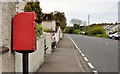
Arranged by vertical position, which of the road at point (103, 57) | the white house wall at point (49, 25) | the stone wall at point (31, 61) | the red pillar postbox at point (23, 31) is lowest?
the road at point (103, 57)

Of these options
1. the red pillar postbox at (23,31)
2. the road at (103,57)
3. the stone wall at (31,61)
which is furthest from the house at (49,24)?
the red pillar postbox at (23,31)

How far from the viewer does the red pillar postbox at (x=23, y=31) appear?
2.31 m

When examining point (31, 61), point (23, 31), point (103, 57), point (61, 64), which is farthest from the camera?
point (103, 57)

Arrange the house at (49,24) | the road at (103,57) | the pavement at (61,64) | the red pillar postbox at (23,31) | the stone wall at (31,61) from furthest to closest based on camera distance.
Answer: the house at (49,24), the road at (103,57), the pavement at (61,64), the stone wall at (31,61), the red pillar postbox at (23,31)

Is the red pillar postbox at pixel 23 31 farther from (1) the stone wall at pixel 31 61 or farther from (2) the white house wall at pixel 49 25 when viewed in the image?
(2) the white house wall at pixel 49 25

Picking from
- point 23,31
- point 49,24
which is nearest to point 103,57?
point 23,31

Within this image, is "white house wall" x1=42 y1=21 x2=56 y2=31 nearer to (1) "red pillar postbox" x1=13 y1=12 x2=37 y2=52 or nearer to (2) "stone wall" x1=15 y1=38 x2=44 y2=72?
(2) "stone wall" x1=15 y1=38 x2=44 y2=72

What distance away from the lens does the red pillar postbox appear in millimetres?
2307

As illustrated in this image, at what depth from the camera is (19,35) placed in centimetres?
232

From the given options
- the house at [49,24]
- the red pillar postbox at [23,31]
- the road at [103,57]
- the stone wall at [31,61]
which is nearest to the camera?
the red pillar postbox at [23,31]

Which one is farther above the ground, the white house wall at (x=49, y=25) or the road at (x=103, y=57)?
the white house wall at (x=49, y=25)

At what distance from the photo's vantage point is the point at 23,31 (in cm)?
232

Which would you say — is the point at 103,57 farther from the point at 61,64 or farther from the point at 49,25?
the point at 49,25

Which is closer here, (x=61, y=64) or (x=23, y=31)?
(x=23, y=31)
